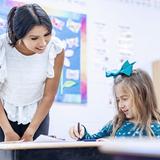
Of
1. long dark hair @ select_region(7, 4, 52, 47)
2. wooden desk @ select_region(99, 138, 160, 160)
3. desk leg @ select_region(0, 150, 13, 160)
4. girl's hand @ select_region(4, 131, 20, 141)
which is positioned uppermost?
long dark hair @ select_region(7, 4, 52, 47)

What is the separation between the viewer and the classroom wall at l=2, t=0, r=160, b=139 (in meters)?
2.34

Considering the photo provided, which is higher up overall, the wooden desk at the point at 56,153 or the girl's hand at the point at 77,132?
the girl's hand at the point at 77,132

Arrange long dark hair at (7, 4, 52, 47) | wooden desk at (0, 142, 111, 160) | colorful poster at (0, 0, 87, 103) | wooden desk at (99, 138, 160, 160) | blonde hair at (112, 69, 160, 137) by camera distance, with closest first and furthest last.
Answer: wooden desk at (99, 138, 160, 160)
wooden desk at (0, 142, 111, 160)
long dark hair at (7, 4, 52, 47)
blonde hair at (112, 69, 160, 137)
colorful poster at (0, 0, 87, 103)

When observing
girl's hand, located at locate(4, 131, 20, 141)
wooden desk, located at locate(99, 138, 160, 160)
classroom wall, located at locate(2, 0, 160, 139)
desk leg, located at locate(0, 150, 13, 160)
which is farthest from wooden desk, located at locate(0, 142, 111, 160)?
classroom wall, located at locate(2, 0, 160, 139)

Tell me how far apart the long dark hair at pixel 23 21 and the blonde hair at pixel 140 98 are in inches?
17.0

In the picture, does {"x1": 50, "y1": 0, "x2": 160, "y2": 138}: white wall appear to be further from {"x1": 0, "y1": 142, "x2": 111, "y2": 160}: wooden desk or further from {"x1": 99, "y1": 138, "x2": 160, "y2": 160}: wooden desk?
{"x1": 99, "y1": 138, "x2": 160, "y2": 160}: wooden desk

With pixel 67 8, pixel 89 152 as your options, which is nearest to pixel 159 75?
pixel 67 8

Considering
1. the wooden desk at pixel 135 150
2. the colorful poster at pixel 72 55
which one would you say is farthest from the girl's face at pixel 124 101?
the wooden desk at pixel 135 150

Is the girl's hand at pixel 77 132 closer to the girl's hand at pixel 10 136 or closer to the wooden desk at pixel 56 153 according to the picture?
the girl's hand at pixel 10 136

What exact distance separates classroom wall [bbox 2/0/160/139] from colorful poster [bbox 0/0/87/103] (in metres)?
0.04

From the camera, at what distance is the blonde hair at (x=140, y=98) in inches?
60.4

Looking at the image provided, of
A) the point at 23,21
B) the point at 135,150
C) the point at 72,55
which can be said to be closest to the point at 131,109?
the point at 23,21

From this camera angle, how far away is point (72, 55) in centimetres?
237

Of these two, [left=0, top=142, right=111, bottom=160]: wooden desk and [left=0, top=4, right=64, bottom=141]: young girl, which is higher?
[left=0, top=4, right=64, bottom=141]: young girl
